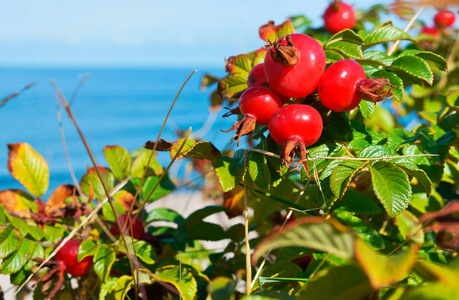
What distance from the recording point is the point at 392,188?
56 centimetres

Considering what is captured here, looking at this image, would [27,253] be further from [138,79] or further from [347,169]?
[138,79]

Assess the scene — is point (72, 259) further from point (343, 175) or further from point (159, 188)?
point (343, 175)

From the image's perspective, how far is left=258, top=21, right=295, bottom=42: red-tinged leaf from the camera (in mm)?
797

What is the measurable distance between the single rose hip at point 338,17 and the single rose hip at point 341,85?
0.53 m

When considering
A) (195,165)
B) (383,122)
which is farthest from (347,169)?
(195,165)

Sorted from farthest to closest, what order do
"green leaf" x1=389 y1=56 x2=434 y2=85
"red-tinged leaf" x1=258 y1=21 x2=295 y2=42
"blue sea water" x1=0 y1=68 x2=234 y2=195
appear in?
"blue sea water" x1=0 y1=68 x2=234 y2=195 → "red-tinged leaf" x1=258 y1=21 x2=295 y2=42 → "green leaf" x1=389 y1=56 x2=434 y2=85

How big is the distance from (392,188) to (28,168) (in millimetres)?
637

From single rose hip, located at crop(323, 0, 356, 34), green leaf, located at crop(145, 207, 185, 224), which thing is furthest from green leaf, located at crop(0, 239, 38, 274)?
single rose hip, located at crop(323, 0, 356, 34)

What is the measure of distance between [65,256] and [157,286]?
0.18 m

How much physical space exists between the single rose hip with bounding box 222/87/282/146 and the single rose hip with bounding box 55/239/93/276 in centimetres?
33

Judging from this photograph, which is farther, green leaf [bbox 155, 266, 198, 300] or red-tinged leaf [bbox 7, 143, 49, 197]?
red-tinged leaf [bbox 7, 143, 49, 197]

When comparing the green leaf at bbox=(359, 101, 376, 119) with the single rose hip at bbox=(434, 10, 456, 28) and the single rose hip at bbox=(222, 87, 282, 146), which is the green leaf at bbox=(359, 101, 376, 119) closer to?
the single rose hip at bbox=(222, 87, 282, 146)

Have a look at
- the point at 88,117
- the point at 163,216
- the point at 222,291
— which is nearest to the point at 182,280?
the point at 163,216

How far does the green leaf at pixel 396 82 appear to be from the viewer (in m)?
0.62
